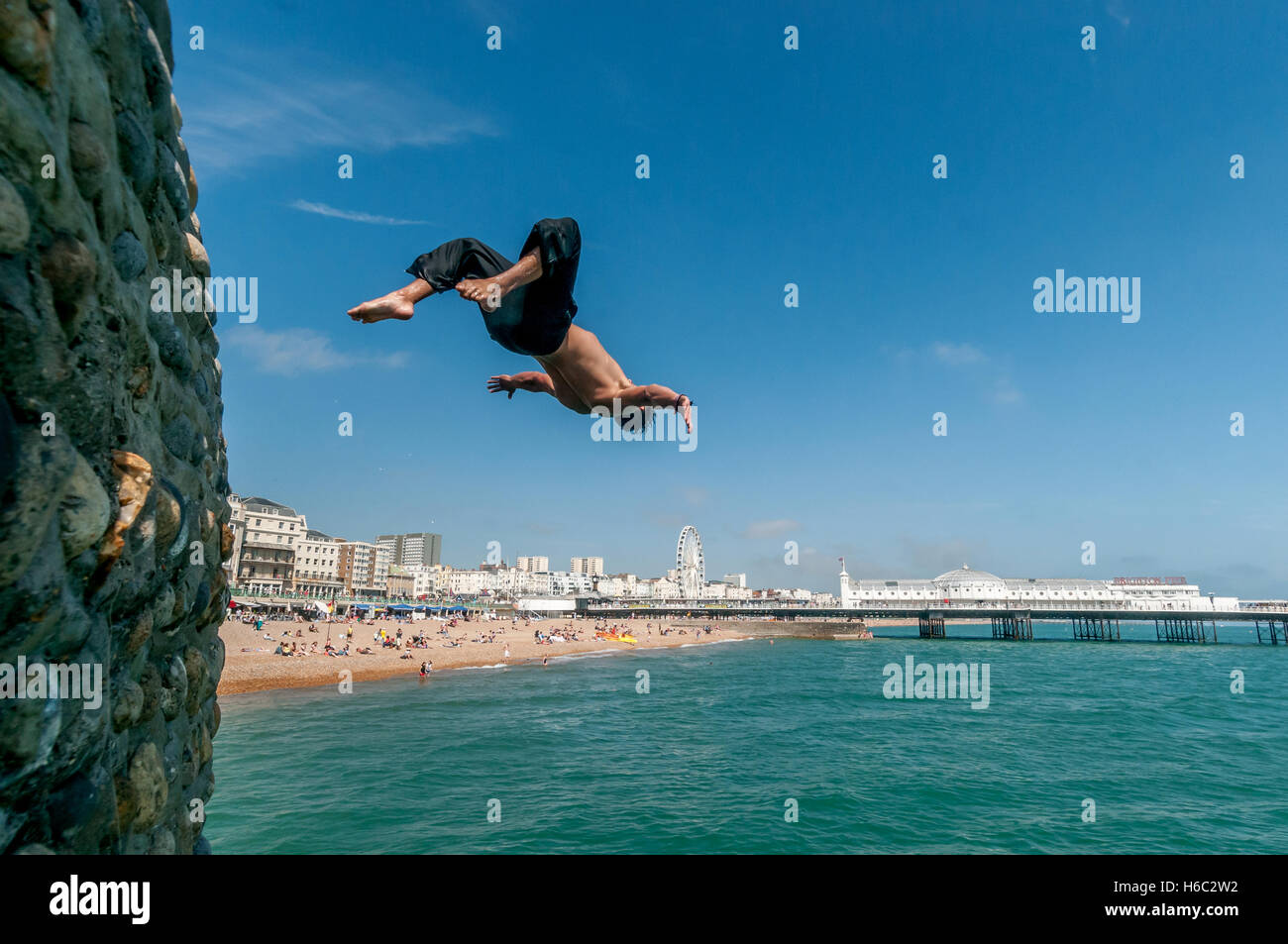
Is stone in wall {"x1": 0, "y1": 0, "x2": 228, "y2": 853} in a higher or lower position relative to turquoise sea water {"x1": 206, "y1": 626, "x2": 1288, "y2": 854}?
higher

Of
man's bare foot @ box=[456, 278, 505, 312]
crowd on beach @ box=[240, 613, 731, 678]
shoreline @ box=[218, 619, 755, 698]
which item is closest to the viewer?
man's bare foot @ box=[456, 278, 505, 312]

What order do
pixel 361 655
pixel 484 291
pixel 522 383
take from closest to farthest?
pixel 484 291 < pixel 522 383 < pixel 361 655

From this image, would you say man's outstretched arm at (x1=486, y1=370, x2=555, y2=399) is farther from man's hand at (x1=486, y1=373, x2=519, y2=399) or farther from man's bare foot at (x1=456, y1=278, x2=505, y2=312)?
man's bare foot at (x1=456, y1=278, x2=505, y2=312)

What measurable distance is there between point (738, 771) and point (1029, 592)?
141 meters

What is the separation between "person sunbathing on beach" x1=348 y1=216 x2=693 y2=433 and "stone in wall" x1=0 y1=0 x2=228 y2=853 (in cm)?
124

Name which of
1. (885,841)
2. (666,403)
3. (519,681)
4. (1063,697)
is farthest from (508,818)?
(1063,697)

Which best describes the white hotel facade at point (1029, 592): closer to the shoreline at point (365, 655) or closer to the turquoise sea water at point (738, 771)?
the shoreline at point (365, 655)

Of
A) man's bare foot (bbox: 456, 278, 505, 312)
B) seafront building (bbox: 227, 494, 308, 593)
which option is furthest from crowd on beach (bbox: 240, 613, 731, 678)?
man's bare foot (bbox: 456, 278, 505, 312)

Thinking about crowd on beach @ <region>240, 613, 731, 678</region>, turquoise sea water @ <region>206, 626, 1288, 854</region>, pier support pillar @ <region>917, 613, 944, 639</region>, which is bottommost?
pier support pillar @ <region>917, 613, 944, 639</region>

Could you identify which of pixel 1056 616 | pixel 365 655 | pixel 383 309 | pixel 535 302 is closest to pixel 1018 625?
pixel 1056 616

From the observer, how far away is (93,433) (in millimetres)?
3057

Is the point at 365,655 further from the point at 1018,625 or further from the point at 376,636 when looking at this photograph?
the point at 1018,625

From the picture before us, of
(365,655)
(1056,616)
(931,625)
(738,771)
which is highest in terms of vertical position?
(738,771)

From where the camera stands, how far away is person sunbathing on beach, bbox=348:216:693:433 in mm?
3453
